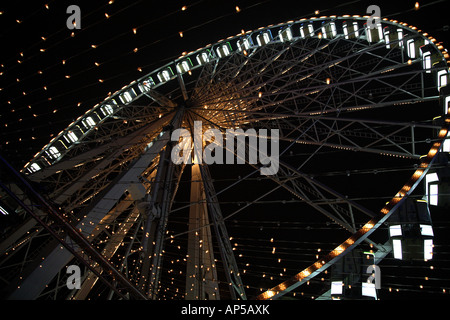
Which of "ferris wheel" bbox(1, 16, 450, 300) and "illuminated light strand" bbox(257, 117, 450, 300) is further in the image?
"ferris wheel" bbox(1, 16, 450, 300)

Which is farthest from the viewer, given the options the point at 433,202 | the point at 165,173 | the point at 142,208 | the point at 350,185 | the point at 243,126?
the point at 350,185

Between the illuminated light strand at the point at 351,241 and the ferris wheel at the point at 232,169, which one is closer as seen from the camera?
the illuminated light strand at the point at 351,241

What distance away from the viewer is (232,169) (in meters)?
16.8

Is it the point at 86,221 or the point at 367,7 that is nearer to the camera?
the point at 86,221

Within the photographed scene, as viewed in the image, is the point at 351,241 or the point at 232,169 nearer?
the point at 351,241

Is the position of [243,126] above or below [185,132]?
above

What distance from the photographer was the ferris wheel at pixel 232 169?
5234 mm

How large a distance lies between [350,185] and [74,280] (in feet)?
38.7

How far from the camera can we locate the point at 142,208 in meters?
6.61

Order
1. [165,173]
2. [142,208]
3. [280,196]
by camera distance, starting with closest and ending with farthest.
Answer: [142,208]
[165,173]
[280,196]

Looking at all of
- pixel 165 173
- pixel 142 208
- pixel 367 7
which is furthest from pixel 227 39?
pixel 142 208

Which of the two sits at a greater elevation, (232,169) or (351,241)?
(232,169)

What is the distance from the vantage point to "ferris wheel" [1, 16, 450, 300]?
206 inches
